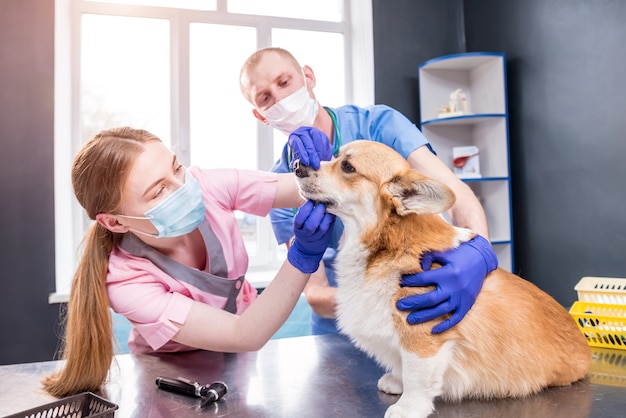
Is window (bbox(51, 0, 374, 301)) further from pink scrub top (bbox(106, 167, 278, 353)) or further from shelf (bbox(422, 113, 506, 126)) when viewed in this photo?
pink scrub top (bbox(106, 167, 278, 353))

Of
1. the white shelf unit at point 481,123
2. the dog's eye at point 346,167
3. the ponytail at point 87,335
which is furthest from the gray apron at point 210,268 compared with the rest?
the white shelf unit at point 481,123

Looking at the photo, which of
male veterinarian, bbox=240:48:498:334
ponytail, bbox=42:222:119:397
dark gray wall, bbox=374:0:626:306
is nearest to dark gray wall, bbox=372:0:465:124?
dark gray wall, bbox=374:0:626:306

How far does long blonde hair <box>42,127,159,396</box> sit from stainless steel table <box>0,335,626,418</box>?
0.19 feet

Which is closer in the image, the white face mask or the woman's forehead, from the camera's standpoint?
the woman's forehead

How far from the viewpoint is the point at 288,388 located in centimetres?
115

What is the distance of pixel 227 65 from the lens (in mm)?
3920

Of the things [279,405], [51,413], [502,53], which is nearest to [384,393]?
[279,405]

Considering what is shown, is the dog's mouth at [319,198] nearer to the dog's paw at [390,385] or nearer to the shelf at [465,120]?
the dog's paw at [390,385]

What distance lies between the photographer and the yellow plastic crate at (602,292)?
1.36 metres

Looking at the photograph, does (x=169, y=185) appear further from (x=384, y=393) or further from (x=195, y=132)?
(x=195, y=132)

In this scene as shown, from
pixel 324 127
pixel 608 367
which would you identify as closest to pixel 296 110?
pixel 324 127

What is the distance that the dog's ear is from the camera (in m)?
0.93

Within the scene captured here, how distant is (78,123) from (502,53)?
128 inches

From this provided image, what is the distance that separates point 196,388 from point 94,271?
0.45 metres
